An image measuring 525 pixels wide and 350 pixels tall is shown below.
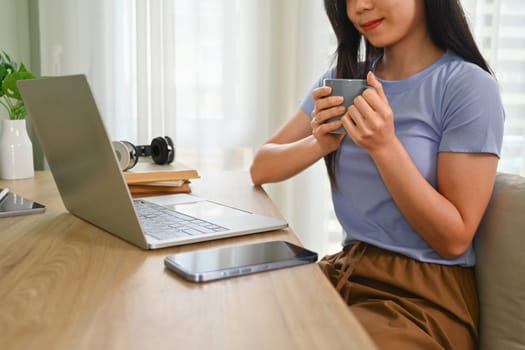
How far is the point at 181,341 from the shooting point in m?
0.48

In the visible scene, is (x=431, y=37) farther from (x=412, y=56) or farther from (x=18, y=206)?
(x=18, y=206)

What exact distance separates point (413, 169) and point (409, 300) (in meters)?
0.22

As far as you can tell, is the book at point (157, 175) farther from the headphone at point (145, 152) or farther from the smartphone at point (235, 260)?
the smartphone at point (235, 260)

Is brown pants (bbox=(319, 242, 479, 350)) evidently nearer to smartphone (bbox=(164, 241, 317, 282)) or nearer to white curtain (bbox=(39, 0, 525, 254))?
smartphone (bbox=(164, 241, 317, 282))

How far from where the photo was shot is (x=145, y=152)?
1395 millimetres

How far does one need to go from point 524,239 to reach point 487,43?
1541mm

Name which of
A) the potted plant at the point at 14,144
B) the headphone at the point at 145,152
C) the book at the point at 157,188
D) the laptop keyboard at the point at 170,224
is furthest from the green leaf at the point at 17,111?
the laptop keyboard at the point at 170,224

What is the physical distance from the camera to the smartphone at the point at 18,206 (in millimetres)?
983

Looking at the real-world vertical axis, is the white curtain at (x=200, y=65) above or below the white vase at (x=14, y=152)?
above

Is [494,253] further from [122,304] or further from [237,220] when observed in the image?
[122,304]

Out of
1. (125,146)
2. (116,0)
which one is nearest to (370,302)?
(125,146)

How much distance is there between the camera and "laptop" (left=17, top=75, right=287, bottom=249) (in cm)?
74

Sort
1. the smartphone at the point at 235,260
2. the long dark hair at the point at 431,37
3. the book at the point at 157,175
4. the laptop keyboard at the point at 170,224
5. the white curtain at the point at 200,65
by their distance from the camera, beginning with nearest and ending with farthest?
the smartphone at the point at 235,260 < the laptop keyboard at the point at 170,224 < the long dark hair at the point at 431,37 < the book at the point at 157,175 < the white curtain at the point at 200,65

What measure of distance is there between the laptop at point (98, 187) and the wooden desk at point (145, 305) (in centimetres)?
4
